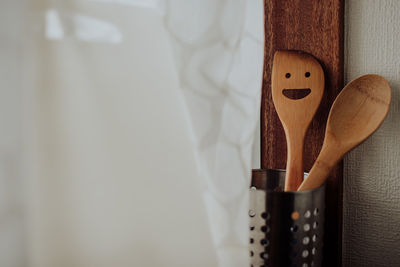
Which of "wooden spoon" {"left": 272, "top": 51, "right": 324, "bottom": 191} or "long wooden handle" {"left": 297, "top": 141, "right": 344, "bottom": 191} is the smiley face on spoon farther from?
"long wooden handle" {"left": 297, "top": 141, "right": 344, "bottom": 191}

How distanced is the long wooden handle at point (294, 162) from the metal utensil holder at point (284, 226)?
1.9 inches

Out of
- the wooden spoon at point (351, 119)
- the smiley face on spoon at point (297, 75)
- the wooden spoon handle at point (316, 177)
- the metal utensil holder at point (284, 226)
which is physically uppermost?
the smiley face on spoon at point (297, 75)

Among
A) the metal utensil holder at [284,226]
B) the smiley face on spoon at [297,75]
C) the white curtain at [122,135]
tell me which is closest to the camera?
the white curtain at [122,135]

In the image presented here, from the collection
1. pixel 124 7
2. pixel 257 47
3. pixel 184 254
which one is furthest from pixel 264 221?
pixel 124 7

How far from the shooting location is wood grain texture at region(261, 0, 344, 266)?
2.27ft

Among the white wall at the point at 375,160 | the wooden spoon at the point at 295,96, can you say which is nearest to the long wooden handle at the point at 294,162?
the wooden spoon at the point at 295,96

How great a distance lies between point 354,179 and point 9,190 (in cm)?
60

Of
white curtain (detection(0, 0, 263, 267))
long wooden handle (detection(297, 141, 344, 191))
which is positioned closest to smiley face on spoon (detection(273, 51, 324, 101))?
long wooden handle (detection(297, 141, 344, 191))

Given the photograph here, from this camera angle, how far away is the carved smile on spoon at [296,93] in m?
0.70

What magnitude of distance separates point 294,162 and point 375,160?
17 cm

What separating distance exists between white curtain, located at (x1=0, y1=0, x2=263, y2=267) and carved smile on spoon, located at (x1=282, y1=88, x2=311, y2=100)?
0.24m

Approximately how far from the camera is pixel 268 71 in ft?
2.51

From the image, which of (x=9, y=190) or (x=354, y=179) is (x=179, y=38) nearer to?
(x=9, y=190)

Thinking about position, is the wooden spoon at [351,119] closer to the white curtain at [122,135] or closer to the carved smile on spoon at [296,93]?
the carved smile on spoon at [296,93]
